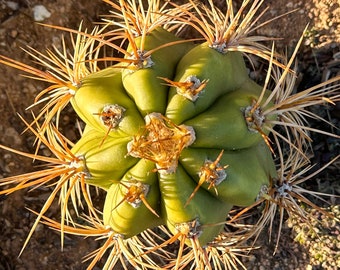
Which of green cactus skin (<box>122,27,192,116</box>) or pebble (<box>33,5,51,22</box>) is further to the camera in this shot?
pebble (<box>33,5,51,22</box>)

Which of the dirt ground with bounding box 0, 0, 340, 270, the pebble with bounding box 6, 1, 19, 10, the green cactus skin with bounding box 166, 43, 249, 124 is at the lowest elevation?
the dirt ground with bounding box 0, 0, 340, 270

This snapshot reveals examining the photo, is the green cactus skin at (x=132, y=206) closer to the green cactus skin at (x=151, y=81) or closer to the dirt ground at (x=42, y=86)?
the green cactus skin at (x=151, y=81)

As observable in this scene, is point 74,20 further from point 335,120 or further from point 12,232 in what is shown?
point 335,120

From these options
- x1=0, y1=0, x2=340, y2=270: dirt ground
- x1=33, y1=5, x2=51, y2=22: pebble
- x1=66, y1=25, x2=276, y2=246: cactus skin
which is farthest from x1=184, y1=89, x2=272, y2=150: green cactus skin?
x1=33, y1=5, x2=51, y2=22: pebble

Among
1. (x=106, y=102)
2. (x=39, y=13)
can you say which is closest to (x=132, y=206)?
(x=106, y=102)

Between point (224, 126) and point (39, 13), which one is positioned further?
point (39, 13)

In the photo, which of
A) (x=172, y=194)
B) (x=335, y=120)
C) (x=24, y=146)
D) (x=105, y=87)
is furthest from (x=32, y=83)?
(x=335, y=120)

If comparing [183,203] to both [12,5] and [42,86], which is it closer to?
[42,86]

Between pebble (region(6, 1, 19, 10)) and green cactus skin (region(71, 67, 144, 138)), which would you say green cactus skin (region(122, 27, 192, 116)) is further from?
pebble (region(6, 1, 19, 10))
